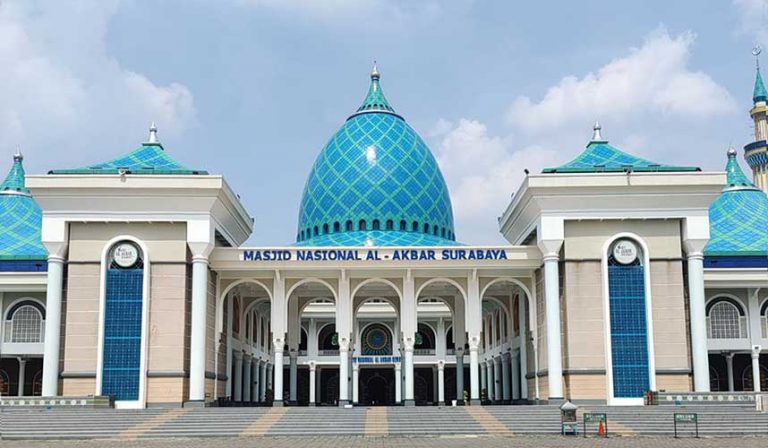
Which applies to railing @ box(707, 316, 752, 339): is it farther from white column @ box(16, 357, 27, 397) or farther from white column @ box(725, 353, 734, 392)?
white column @ box(16, 357, 27, 397)

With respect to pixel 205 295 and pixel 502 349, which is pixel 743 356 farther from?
pixel 205 295

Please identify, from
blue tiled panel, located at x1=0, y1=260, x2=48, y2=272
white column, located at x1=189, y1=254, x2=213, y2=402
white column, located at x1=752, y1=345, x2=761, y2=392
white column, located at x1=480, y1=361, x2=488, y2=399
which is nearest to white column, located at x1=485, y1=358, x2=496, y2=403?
white column, located at x1=480, y1=361, x2=488, y2=399

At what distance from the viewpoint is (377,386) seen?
56312 millimetres

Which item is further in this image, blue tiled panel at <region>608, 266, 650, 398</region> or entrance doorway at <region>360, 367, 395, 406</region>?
entrance doorway at <region>360, 367, 395, 406</region>

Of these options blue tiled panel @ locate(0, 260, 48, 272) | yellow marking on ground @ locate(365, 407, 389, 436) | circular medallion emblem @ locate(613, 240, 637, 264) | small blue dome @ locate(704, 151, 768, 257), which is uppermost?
small blue dome @ locate(704, 151, 768, 257)

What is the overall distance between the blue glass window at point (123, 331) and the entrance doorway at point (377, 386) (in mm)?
25360

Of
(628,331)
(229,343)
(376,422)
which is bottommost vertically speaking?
(376,422)

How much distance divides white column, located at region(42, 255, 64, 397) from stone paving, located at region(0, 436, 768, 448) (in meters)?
8.20

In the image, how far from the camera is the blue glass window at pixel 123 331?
3186 centimetres

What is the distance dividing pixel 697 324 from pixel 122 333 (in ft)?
67.0

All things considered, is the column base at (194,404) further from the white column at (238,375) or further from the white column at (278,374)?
the white column at (238,375)

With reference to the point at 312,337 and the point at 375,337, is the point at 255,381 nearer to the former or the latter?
the point at 312,337

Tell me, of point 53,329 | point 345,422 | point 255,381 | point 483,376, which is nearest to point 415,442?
point 345,422

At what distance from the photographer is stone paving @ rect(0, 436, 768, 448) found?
21.0 metres
